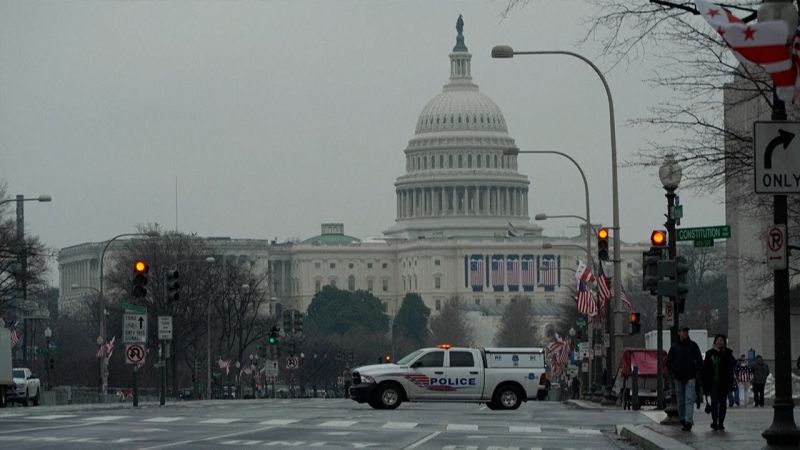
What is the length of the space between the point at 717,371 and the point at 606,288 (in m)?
29.4

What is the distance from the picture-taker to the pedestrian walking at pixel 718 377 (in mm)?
33000

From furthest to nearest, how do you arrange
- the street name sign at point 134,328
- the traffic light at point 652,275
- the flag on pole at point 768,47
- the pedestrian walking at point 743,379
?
the street name sign at point 134,328
the pedestrian walking at point 743,379
the traffic light at point 652,275
the flag on pole at point 768,47

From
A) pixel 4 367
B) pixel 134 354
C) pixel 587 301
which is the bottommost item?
pixel 4 367

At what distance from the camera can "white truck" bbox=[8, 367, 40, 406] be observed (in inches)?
2776

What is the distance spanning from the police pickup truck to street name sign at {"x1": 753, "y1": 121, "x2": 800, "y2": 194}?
29684 mm

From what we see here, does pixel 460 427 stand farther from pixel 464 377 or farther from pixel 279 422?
pixel 464 377

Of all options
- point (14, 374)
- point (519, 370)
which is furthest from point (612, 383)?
point (14, 374)

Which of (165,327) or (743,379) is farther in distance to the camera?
(165,327)

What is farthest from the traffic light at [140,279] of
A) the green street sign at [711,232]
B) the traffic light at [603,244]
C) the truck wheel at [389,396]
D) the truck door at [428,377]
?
the green street sign at [711,232]

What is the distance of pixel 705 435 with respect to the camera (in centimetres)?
3095

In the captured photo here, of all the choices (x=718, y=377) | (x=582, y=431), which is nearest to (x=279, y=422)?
(x=582, y=431)

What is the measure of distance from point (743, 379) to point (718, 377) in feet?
82.6

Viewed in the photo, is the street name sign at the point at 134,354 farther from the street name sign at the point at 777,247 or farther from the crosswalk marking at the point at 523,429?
the street name sign at the point at 777,247

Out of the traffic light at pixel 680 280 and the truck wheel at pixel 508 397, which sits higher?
the traffic light at pixel 680 280
